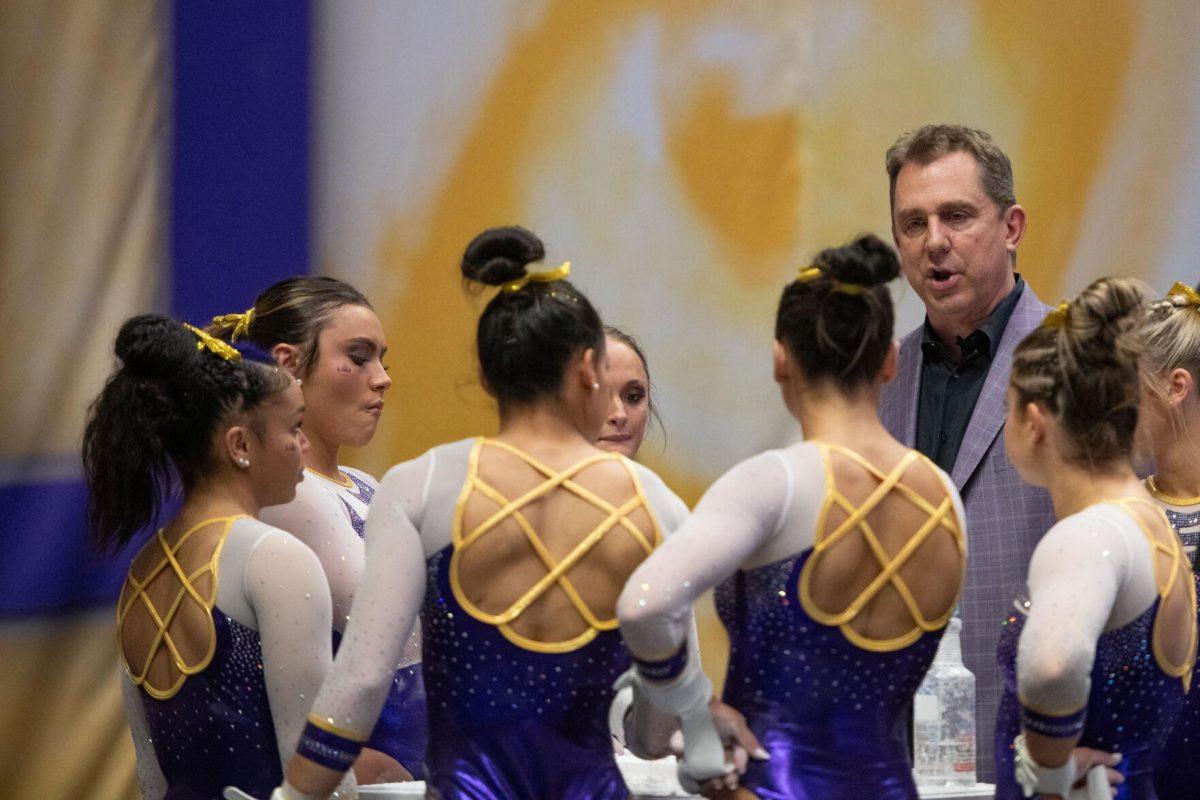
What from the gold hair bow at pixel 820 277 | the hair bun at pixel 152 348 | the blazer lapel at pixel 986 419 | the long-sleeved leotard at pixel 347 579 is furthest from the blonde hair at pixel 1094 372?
the hair bun at pixel 152 348

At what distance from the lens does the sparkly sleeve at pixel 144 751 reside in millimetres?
2875

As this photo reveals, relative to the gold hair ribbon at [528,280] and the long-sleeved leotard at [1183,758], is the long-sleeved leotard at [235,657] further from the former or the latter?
the long-sleeved leotard at [1183,758]

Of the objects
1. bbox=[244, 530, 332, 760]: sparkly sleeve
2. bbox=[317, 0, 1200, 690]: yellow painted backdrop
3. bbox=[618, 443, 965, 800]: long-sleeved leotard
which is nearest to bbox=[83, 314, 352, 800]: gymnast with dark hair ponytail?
bbox=[244, 530, 332, 760]: sparkly sleeve

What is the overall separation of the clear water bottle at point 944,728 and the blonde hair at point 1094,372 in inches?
25.0

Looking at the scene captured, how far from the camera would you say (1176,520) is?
326 centimetres

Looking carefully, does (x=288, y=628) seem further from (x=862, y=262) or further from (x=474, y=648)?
(x=862, y=262)

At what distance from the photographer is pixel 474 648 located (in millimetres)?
2393

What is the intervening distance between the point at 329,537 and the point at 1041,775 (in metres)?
1.51

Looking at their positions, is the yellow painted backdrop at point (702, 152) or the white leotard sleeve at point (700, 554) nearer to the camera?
the white leotard sleeve at point (700, 554)

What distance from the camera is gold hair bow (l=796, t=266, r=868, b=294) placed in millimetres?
2406

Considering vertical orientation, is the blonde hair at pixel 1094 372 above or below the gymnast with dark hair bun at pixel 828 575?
above

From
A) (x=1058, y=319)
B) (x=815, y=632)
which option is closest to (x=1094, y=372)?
(x=1058, y=319)

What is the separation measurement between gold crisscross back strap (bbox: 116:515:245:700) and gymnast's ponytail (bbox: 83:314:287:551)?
11 cm

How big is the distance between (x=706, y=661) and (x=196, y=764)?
282 centimetres
